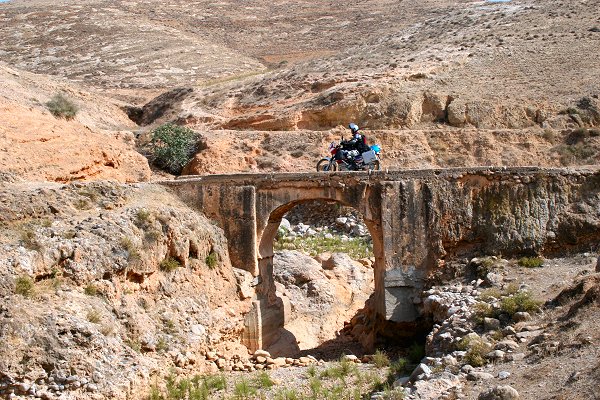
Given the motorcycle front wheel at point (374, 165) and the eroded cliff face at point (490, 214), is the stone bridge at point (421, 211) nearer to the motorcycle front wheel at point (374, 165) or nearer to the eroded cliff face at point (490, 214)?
the eroded cliff face at point (490, 214)

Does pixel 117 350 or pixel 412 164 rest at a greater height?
pixel 412 164

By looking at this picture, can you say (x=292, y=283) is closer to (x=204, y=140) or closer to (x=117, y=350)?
(x=204, y=140)

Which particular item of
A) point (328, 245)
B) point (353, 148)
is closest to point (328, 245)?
point (328, 245)

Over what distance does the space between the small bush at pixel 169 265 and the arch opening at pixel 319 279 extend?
8.92 feet

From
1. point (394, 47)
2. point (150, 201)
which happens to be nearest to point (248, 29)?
point (394, 47)

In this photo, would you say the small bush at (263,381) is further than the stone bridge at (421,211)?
No

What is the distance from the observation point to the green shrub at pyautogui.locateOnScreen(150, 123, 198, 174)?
24.8 meters

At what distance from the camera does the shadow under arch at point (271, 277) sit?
1777 centimetres

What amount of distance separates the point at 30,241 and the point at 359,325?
9.11 m

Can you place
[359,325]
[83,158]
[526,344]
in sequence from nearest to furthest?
[526,344] → [83,158] → [359,325]

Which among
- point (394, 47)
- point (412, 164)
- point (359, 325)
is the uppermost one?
point (394, 47)

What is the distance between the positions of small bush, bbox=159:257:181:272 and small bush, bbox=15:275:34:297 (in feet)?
11.3

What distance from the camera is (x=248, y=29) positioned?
186 feet

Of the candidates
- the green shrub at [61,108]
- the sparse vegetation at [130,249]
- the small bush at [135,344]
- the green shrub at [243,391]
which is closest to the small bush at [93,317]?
the small bush at [135,344]
